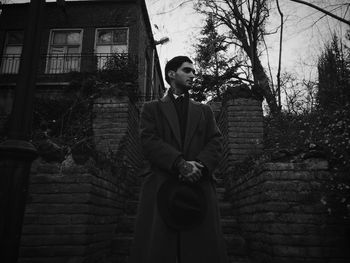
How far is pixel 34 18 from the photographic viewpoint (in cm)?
203

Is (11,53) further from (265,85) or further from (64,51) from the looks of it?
(265,85)

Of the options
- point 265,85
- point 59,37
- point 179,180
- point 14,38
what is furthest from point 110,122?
point 14,38

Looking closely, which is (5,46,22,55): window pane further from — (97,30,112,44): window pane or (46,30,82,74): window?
(97,30,112,44): window pane

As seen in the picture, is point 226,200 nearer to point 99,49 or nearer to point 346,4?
point 346,4

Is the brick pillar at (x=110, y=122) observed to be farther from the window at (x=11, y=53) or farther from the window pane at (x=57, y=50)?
the window at (x=11, y=53)

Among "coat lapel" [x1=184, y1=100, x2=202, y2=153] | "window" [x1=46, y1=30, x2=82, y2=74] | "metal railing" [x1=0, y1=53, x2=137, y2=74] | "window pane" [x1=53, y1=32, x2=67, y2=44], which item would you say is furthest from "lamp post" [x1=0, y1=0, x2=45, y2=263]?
"window pane" [x1=53, y1=32, x2=67, y2=44]

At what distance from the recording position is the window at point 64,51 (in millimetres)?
12547

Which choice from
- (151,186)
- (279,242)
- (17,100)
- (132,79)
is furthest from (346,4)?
(132,79)

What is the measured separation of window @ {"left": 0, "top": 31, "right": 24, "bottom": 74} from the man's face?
508 inches

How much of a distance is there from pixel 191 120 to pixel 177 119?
0.12m

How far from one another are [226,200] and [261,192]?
1816mm

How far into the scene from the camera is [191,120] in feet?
7.47

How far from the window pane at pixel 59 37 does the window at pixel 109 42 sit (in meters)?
1.67

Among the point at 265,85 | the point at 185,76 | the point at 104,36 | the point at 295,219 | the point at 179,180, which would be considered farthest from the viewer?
the point at 104,36
